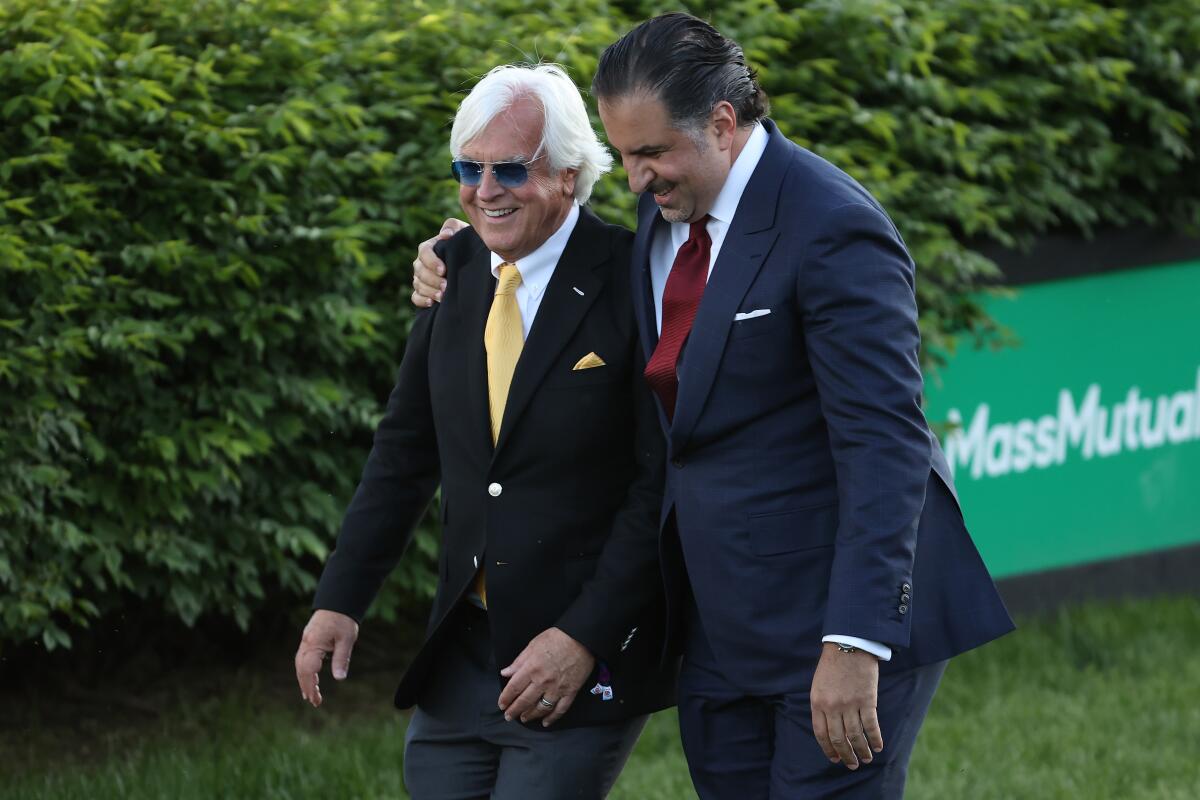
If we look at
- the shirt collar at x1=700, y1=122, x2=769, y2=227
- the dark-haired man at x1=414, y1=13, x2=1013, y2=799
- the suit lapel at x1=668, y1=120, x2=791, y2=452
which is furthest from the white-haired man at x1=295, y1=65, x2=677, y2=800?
the shirt collar at x1=700, y1=122, x2=769, y2=227

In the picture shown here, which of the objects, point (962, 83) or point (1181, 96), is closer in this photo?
point (962, 83)

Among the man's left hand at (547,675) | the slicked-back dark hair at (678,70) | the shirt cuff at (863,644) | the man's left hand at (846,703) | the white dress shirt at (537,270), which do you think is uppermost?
the slicked-back dark hair at (678,70)

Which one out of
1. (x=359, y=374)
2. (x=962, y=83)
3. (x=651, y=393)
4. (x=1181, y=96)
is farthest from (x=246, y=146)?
(x=1181, y=96)

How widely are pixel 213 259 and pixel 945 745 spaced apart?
2859 mm

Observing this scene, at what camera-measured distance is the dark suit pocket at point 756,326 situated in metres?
2.88

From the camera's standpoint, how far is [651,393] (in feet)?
10.3

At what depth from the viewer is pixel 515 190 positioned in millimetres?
3113

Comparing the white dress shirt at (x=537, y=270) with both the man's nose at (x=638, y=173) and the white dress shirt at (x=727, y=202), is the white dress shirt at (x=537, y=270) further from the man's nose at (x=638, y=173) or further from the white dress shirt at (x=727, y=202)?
the man's nose at (x=638, y=173)

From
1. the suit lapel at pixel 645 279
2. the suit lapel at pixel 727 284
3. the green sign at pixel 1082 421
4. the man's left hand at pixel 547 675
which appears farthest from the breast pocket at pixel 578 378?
the green sign at pixel 1082 421

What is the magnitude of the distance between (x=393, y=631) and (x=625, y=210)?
2.11 meters

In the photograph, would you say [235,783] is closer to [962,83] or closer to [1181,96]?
[962,83]

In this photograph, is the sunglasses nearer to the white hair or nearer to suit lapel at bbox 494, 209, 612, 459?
the white hair

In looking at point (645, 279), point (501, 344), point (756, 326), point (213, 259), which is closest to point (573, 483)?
point (501, 344)

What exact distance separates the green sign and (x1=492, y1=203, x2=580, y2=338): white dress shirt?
3.73 meters
